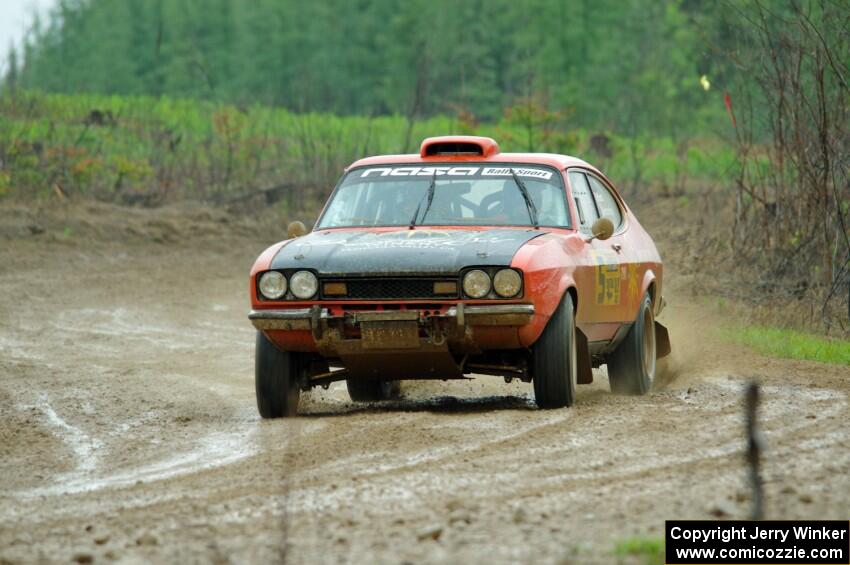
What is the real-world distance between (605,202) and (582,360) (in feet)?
5.73

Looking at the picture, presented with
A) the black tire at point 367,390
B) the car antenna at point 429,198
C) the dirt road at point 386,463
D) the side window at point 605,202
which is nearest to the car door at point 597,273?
the side window at point 605,202

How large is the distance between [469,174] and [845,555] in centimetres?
532

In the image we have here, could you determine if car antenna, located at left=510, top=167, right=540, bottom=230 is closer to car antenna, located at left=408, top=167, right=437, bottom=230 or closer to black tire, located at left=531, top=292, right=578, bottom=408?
car antenna, located at left=408, top=167, right=437, bottom=230

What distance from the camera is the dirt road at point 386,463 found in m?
5.42

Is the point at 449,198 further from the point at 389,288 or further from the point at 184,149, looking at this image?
the point at 184,149

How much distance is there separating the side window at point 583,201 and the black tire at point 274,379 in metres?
2.16

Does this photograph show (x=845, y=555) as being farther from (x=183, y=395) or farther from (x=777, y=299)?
(x=777, y=299)

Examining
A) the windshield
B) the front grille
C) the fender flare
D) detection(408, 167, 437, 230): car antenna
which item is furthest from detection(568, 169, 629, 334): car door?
the front grille

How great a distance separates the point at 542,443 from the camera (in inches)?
293

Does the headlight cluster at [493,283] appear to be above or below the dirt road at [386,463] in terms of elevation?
above

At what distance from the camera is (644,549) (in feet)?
16.3

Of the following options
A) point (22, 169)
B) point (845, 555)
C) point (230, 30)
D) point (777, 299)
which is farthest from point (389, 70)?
point (845, 555)

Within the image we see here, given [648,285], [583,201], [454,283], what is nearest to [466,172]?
[583,201]

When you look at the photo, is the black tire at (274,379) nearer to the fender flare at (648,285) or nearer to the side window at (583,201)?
the side window at (583,201)
